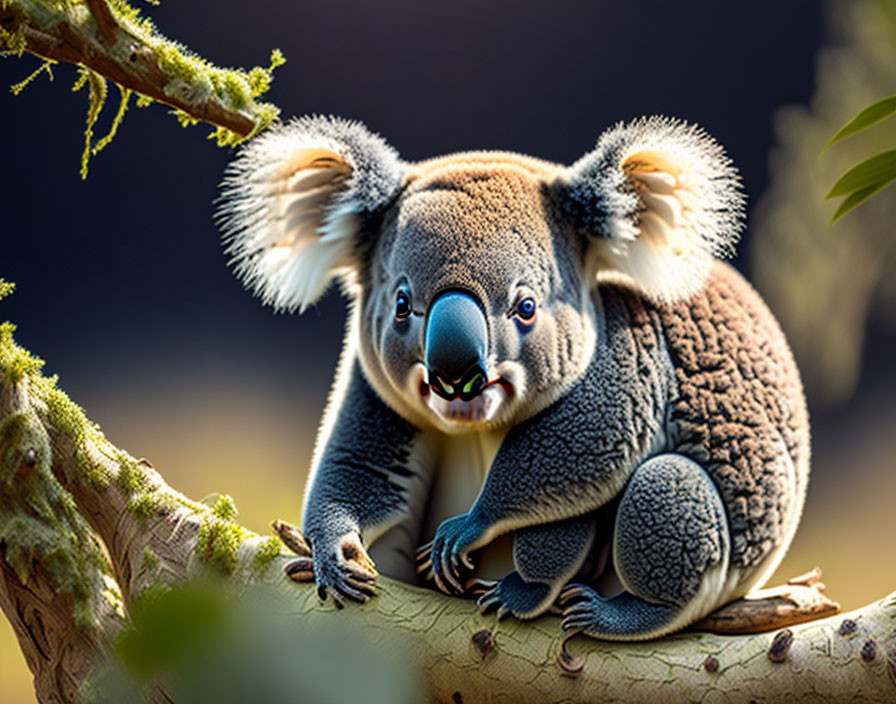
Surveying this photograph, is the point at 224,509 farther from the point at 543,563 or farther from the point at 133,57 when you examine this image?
the point at 133,57

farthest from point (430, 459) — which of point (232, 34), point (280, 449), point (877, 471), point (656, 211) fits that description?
point (877, 471)

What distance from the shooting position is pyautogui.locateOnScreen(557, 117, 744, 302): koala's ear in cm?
117

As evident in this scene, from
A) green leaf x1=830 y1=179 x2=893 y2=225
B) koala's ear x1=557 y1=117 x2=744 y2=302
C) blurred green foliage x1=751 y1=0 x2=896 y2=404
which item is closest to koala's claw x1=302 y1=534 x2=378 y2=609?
koala's ear x1=557 y1=117 x2=744 y2=302

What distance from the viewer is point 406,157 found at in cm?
269

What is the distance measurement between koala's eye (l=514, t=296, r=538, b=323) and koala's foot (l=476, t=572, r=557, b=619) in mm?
319

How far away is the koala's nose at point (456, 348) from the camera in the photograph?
39.2 inches

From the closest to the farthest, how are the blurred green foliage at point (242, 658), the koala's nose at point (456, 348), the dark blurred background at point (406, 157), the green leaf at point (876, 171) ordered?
1. the blurred green foliage at point (242, 658)
2. the green leaf at point (876, 171)
3. the koala's nose at point (456, 348)
4. the dark blurred background at point (406, 157)

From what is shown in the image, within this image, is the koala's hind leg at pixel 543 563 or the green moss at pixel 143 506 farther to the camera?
the green moss at pixel 143 506

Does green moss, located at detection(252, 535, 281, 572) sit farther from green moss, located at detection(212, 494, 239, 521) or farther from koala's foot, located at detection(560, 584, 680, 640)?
koala's foot, located at detection(560, 584, 680, 640)

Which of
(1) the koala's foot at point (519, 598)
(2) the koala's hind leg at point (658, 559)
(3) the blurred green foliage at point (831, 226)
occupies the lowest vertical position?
(1) the koala's foot at point (519, 598)

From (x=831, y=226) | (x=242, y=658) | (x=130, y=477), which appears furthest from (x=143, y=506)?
(x=831, y=226)

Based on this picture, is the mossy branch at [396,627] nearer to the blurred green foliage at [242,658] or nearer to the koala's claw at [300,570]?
the koala's claw at [300,570]

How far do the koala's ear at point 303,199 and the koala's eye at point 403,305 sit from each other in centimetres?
17

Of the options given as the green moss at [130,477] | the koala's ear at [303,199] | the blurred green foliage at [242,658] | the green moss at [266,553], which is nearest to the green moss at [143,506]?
the green moss at [130,477]
